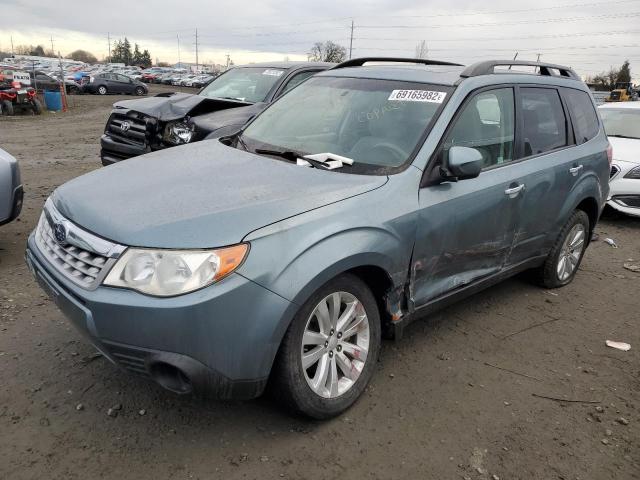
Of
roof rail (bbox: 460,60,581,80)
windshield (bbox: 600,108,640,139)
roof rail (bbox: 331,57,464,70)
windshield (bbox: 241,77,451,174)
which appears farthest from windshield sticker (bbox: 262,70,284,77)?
windshield (bbox: 600,108,640,139)

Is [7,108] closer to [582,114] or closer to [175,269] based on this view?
[582,114]

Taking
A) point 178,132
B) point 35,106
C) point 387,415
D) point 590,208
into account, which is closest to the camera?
point 387,415

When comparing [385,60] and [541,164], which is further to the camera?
[385,60]

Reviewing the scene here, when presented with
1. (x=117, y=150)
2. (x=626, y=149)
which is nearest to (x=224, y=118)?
(x=117, y=150)

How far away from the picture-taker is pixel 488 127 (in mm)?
3617

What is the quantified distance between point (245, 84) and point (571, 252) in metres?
4.96

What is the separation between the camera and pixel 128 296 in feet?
7.43

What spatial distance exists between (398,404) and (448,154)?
1447 millimetres

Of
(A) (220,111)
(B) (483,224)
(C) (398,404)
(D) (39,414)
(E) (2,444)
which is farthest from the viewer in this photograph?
(A) (220,111)

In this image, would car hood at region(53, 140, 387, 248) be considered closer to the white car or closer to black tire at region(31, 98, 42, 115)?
the white car

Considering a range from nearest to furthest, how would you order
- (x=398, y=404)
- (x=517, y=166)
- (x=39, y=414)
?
(x=39, y=414)
(x=398, y=404)
(x=517, y=166)

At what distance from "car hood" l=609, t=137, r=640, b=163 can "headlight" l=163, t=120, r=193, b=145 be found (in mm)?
5957

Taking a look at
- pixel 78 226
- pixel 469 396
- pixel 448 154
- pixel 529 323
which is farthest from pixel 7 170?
pixel 529 323

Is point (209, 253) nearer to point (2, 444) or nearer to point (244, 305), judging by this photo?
point (244, 305)
